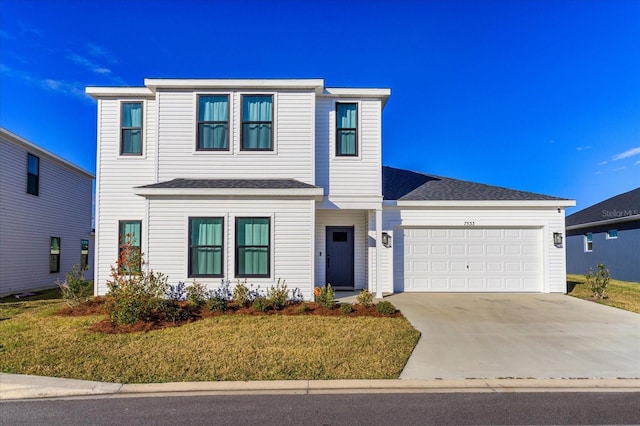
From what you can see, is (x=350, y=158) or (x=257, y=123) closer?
(x=257, y=123)

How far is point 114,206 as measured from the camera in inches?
464

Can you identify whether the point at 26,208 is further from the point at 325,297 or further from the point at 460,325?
the point at 460,325

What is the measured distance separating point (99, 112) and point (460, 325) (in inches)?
468

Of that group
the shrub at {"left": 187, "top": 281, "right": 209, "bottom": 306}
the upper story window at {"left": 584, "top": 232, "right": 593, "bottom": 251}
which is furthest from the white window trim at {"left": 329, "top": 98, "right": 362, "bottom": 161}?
the upper story window at {"left": 584, "top": 232, "right": 593, "bottom": 251}

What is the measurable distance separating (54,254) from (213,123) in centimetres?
1082

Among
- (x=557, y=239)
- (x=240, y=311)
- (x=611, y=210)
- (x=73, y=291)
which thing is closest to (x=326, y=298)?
(x=240, y=311)

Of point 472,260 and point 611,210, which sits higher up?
point 611,210

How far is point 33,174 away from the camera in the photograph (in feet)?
49.3

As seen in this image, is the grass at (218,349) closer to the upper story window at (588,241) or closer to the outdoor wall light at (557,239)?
the outdoor wall light at (557,239)

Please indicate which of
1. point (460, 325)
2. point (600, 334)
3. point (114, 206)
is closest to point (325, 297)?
point (460, 325)

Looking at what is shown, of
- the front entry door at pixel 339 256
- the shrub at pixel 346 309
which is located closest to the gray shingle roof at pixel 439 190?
the front entry door at pixel 339 256

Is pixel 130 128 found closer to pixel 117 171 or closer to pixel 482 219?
pixel 117 171

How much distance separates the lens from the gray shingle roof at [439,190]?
1305cm

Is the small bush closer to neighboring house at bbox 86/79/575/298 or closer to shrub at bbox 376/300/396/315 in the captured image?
neighboring house at bbox 86/79/575/298
